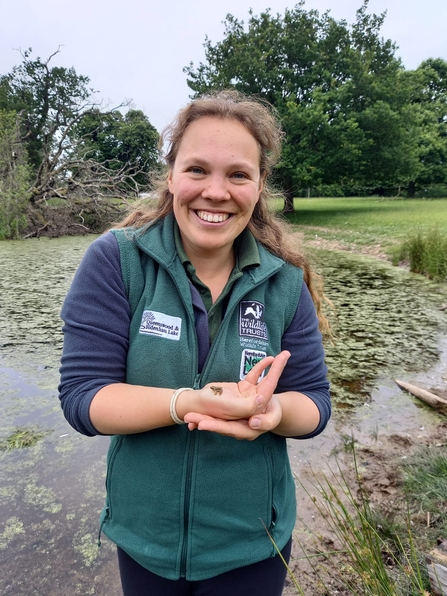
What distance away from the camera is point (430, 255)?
6.17m

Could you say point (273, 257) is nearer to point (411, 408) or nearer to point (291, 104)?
point (411, 408)

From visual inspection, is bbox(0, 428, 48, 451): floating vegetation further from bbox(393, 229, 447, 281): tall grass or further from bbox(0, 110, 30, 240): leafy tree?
bbox(0, 110, 30, 240): leafy tree

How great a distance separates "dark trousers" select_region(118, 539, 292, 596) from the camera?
94 cm

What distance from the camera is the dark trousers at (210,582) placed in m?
0.94

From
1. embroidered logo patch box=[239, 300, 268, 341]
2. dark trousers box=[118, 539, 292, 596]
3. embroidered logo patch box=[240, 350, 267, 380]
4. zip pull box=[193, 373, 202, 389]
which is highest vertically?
embroidered logo patch box=[239, 300, 268, 341]

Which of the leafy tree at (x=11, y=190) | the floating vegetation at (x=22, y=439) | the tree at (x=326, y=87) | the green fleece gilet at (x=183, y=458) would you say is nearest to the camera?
the green fleece gilet at (x=183, y=458)

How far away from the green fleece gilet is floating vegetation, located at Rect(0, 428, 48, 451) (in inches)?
61.1

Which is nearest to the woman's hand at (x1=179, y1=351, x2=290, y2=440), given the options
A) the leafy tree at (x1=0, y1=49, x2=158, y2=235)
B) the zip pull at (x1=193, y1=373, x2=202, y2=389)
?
the zip pull at (x1=193, y1=373, x2=202, y2=389)

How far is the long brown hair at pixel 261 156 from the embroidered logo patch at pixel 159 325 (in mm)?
260

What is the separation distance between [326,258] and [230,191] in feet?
24.1

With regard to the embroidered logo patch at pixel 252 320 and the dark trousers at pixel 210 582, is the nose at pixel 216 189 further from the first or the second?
the dark trousers at pixel 210 582

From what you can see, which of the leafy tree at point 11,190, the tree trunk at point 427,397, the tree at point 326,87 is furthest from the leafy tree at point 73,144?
the tree trunk at point 427,397

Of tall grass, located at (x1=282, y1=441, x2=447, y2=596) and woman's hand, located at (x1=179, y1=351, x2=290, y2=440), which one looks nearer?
woman's hand, located at (x1=179, y1=351, x2=290, y2=440)

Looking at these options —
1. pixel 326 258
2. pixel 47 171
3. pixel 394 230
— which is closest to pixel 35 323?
pixel 326 258
